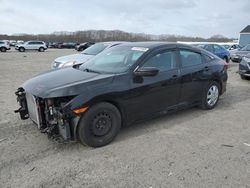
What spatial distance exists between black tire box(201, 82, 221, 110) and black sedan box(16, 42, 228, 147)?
0.40 feet

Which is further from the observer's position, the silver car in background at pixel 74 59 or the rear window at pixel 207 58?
the silver car in background at pixel 74 59

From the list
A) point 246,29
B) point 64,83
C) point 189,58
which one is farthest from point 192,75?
point 246,29

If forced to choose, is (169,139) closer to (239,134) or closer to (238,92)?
(239,134)

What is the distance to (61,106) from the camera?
3.43m

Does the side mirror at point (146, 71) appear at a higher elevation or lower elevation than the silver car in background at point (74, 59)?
higher

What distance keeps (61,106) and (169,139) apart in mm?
1871

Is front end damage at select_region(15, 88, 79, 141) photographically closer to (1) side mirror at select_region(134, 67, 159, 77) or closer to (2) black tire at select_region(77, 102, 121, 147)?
(2) black tire at select_region(77, 102, 121, 147)

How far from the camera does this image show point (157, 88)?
171 inches

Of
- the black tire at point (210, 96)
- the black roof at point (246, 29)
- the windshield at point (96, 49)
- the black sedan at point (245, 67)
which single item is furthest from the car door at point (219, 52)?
the black roof at point (246, 29)

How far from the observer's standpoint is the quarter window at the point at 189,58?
16.2ft

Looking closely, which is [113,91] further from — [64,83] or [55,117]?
[55,117]

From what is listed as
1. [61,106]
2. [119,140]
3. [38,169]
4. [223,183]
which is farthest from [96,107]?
[223,183]

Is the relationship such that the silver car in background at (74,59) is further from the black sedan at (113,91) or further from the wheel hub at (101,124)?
the wheel hub at (101,124)

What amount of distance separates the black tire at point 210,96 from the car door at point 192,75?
0.18 meters
